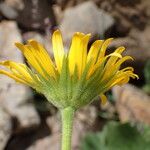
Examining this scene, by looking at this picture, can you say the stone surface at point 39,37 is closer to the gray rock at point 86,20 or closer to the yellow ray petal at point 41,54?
the gray rock at point 86,20

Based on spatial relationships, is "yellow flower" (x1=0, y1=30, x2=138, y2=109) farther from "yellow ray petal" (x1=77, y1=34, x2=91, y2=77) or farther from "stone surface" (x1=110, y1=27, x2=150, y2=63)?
"stone surface" (x1=110, y1=27, x2=150, y2=63)

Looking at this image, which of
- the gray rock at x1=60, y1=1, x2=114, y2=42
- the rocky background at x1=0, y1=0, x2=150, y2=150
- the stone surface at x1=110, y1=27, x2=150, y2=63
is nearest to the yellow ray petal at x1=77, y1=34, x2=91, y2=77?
the rocky background at x1=0, y1=0, x2=150, y2=150

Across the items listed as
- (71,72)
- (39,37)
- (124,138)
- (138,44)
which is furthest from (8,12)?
(71,72)

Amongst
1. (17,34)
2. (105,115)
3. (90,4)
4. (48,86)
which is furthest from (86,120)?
(48,86)

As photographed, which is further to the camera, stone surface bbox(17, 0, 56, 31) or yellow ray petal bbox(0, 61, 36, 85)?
stone surface bbox(17, 0, 56, 31)

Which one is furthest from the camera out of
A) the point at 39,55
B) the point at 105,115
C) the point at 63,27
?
the point at 63,27

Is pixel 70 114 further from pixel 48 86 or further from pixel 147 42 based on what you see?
pixel 147 42

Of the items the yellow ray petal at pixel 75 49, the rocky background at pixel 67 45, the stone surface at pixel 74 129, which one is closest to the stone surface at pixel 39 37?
the rocky background at pixel 67 45
